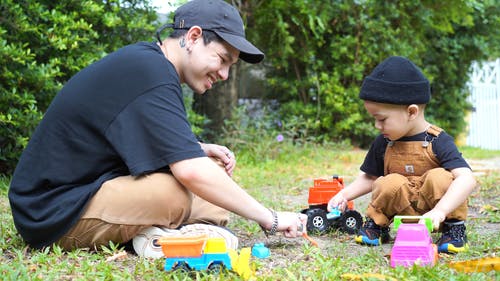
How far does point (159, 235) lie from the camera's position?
2865 mm

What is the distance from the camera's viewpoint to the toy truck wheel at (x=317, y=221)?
3.65 m

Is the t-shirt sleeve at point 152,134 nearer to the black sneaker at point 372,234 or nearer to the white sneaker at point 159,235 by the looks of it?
the white sneaker at point 159,235

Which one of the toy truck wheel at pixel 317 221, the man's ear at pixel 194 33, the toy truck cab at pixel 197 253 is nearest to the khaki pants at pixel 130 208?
the toy truck cab at pixel 197 253

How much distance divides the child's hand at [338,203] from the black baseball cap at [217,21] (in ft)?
3.50

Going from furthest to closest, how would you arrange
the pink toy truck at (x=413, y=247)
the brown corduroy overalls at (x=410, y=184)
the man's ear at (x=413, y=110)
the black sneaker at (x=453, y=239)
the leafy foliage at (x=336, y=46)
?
the leafy foliage at (x=336, y=46)
the man's ear at (x=413, y=110)
the brown corduroy overalls at (x=410, y=184)
the black sneaker at (x=453, y=239)
the pink toy truck at (x=413, y=247)

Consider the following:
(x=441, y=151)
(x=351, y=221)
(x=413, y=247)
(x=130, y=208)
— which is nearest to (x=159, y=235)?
(x=130, y=208)

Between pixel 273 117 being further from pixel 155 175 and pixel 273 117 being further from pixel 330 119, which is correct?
pixel 155 175

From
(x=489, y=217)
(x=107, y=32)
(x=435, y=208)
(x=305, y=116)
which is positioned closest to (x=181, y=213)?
(x=435, y=208)

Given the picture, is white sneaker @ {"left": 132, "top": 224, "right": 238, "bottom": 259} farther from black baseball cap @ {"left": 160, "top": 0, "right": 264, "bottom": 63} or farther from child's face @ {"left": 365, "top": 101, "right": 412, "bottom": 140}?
child's face @ {"left": 365, "top": 101, "right": 412, "bottom": 140}

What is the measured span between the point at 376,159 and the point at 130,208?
154 centimetres

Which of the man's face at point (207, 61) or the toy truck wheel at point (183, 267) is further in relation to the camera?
the man's face at point (207, 61)

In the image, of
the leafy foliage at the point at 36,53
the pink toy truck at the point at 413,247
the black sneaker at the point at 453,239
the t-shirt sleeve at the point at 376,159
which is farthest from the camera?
the leafy foliage at the point at 36,53

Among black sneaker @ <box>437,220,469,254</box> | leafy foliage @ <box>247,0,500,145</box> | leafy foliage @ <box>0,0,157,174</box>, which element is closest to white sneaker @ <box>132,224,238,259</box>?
black sneaker @ <box>437,220,469,254</box>

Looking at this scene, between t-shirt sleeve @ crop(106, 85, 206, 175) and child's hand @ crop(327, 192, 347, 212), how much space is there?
46.1 inches
